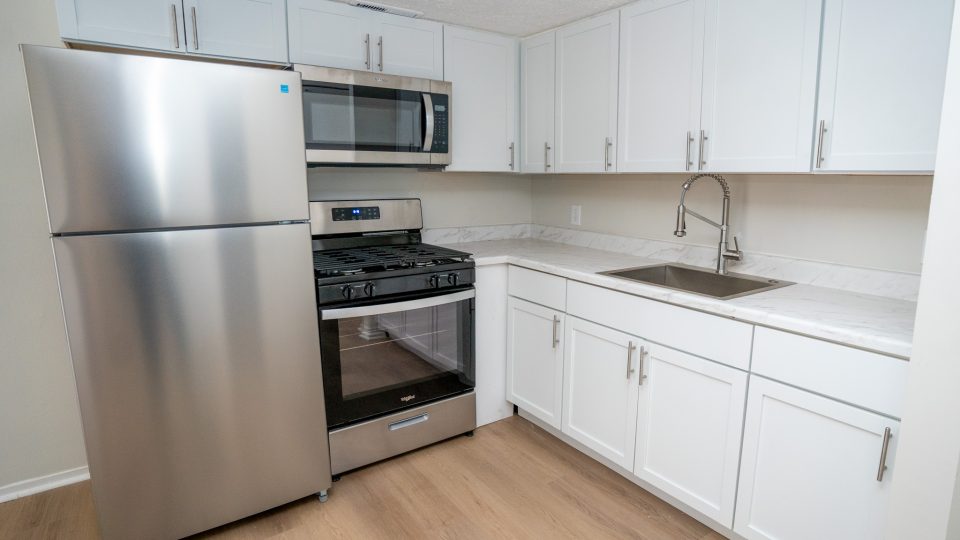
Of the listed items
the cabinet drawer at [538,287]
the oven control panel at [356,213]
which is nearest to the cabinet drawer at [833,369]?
the cabinet drawer at [538,287]

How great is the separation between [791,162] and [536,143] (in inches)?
55.2

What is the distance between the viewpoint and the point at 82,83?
1.57m

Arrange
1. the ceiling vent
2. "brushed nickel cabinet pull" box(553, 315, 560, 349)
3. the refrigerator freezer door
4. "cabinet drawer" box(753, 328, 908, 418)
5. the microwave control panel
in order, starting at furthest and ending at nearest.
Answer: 1. the microwave control panel
2. "brushed nickel cabinet pull" box(553, 315, 560, 349)
3. the ceiling vent
4. the refrigerator freezer door
5. "cabinet drawer" box(753, 328, 908, 418)

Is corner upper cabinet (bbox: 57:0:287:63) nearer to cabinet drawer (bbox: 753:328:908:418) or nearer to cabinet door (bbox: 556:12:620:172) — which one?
cabinet door (bbox: 556:12:620:172)

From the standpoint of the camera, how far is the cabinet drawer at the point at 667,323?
1746mm

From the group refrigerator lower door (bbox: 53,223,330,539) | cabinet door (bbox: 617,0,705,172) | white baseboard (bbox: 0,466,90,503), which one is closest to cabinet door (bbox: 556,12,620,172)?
cabinet door (bbox: 617,0,705,172)

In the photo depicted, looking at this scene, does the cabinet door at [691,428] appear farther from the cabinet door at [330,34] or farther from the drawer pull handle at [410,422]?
the cabinet door at [330,34]

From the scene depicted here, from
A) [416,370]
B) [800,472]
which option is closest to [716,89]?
[800,472]

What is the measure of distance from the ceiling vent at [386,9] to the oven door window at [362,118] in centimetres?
38

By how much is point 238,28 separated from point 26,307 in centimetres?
146

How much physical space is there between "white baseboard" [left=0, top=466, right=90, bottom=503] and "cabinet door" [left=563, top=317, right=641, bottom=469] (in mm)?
2147

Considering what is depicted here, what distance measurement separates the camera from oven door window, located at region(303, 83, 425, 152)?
2279 millimetres

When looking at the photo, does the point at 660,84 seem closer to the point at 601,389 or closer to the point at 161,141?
the point at 601,389

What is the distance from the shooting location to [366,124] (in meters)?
2.42
